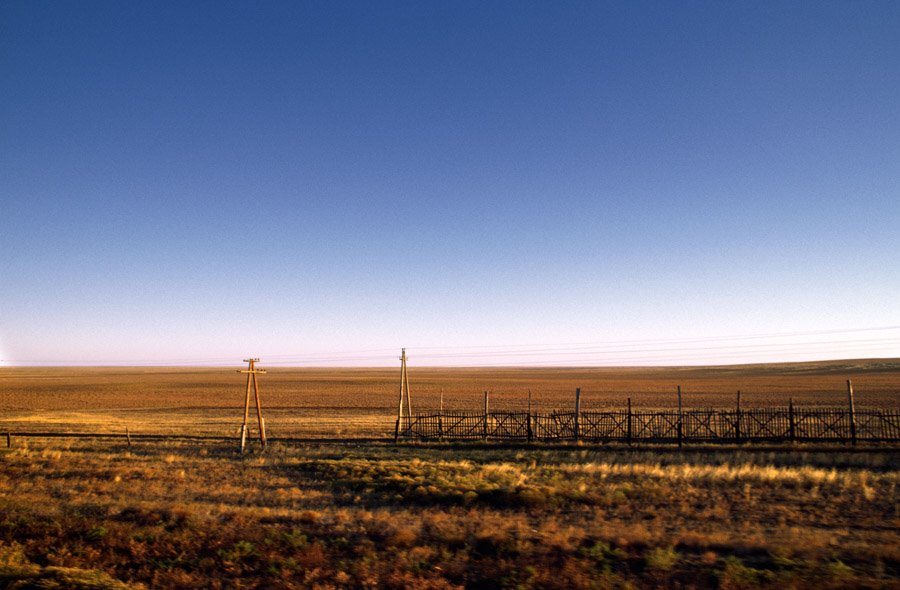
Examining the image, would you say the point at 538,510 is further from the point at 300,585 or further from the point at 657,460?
the point at 657,460

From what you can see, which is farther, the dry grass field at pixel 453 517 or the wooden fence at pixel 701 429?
the wooden fence at pixel 701 429

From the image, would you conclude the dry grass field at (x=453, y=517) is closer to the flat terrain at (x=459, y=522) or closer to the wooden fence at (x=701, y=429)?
the flat terrain at (x=459, y=522)

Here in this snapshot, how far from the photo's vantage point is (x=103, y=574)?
9.73 m

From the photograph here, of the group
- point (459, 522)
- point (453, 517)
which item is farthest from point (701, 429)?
point (459, 522)

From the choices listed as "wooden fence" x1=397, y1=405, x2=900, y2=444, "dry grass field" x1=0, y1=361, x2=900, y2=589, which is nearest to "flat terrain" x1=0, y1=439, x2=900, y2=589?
"dry grass field" x1=0, y1=361, x2=900, y2=589

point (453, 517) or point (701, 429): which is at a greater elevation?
point (453, 517)

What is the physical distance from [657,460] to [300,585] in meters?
17.5

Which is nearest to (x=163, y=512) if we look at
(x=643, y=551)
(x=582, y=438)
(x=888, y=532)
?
(x=643, y=551)

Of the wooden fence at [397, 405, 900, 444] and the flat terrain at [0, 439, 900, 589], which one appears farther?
the wooden fence at [397, 405, 900, 444]

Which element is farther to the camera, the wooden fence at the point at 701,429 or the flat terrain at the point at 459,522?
the wooden fence at the point at 701,429

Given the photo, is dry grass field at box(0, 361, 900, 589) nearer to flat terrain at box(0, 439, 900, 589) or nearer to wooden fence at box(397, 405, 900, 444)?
flat terrain at box(0, 439, 900, 589)

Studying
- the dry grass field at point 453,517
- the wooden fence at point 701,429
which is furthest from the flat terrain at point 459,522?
the wooden fence at point 701,429

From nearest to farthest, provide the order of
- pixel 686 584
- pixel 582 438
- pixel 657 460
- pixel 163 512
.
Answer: pixel 686 584
pixel 163 512
pixel 657 460
pixel 582 438

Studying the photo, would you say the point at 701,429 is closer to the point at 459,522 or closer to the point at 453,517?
the point at 453,517
